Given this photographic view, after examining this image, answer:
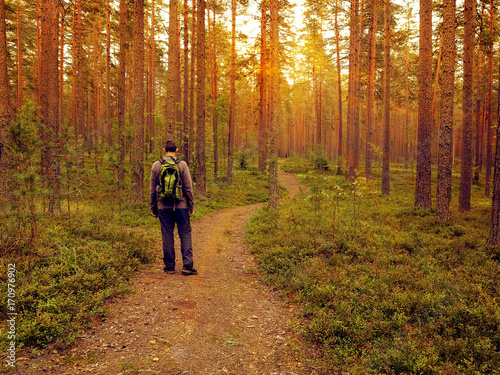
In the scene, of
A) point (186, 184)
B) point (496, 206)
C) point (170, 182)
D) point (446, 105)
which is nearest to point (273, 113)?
point (446, 105)

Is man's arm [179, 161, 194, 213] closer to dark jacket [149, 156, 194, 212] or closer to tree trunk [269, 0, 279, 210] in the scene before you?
dark jacket [149, 156, 194, 212]

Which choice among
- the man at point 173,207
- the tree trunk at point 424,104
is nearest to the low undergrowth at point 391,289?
the tree trunk at point 424,104

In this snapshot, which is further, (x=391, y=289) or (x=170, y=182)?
(x=170, y=182)

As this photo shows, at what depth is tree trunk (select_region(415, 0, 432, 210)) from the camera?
10039mm

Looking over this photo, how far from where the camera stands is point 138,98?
12.1 meters

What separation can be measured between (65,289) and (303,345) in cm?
385

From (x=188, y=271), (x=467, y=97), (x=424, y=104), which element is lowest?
(x=188, y=271)

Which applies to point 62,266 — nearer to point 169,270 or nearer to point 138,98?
point 169,270

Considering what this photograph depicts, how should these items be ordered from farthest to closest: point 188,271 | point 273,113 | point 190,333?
point 273,113, point 188,271, point 190,333

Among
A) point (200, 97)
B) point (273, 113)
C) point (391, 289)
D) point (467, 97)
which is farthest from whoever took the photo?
point (200, 97)

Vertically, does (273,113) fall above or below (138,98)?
below

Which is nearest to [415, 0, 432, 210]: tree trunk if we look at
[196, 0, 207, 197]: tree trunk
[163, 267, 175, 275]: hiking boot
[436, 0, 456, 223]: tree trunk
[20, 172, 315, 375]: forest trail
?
[436, 0, 456, 223]: tree trunk

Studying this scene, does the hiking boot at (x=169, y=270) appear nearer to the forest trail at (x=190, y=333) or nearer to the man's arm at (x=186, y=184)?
the forest trail at (x=190, y=333)

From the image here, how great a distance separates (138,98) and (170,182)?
7885mm
